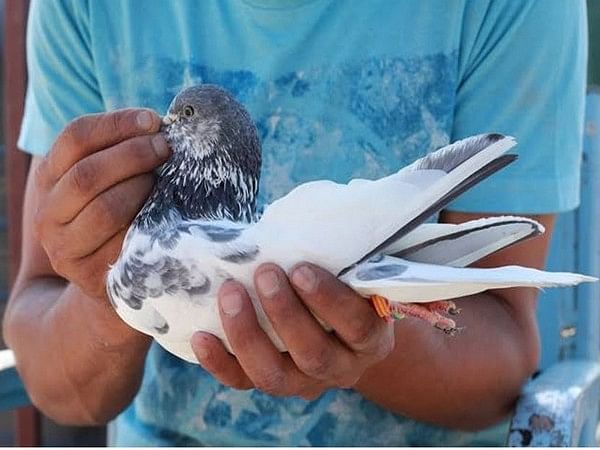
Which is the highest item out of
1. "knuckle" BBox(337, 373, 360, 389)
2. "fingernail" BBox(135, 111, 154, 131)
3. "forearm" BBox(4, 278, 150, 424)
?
"fingernail" BBox(135, 111, 154, 131)

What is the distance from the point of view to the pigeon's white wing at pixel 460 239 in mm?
679

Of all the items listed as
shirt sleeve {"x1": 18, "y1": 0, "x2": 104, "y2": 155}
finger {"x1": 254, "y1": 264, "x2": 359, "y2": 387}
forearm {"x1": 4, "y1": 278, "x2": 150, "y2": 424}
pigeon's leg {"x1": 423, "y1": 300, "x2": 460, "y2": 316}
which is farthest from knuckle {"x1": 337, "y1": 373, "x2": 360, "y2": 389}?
shirt sleeve {"x1": 18, "y1": 0, "x2": 104, "y2": 155}

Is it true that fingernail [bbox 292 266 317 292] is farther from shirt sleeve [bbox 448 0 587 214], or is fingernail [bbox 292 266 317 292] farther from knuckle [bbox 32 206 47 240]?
shirt sleeve [bbox 448 0 587 214]

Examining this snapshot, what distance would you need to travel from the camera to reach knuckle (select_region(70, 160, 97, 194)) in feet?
2.46

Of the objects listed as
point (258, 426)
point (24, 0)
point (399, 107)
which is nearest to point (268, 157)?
point (399, 107)

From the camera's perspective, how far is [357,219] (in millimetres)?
662

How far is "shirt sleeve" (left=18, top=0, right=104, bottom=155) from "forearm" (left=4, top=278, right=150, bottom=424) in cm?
17

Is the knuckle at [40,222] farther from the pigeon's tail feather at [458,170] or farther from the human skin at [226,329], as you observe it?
the pigeon's tail feather at [458,170]

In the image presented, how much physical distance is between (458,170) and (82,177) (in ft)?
0.90

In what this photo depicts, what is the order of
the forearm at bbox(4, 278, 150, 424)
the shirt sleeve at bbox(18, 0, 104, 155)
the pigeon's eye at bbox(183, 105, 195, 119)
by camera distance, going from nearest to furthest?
1. the pigeon's eye at bbox(183, 105, 195, 119)
2. the forearm at bbox(4, 278, 150, 424)
3. the shirt sleeve at bbox(18, 0, 104, 155)

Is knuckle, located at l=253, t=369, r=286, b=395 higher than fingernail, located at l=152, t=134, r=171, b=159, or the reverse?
fingernail, located at l=152, t=134, r=171, b=159

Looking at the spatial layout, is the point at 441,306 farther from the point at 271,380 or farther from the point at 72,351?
the point at 72,351

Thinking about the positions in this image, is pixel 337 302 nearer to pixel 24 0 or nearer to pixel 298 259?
pixel 298 259

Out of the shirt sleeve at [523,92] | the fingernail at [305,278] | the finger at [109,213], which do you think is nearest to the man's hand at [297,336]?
the fingernail at [305,278]
